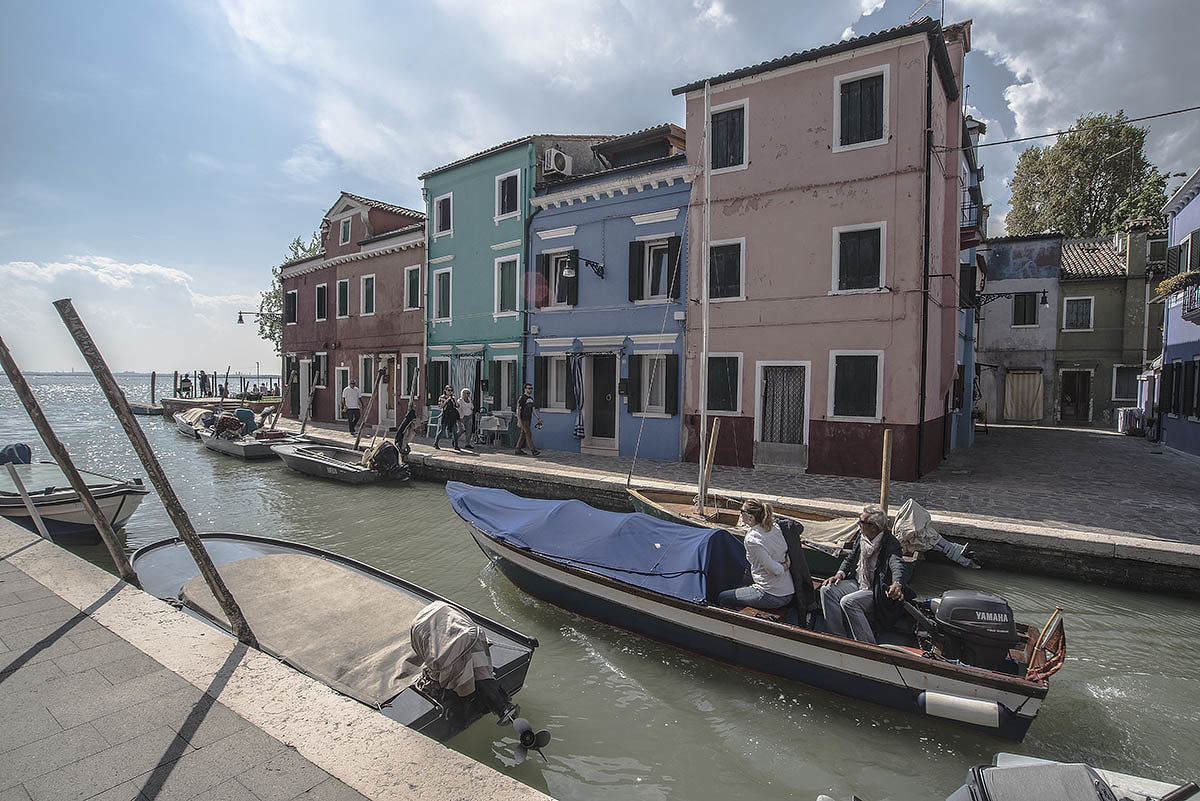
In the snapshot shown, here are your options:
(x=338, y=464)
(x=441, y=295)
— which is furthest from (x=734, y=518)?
(x=441, y=295)

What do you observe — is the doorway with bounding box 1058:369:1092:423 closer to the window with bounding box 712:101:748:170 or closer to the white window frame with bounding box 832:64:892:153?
the white window frame with bounding box 832:64:892:153

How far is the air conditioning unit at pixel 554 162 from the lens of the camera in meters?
17.9

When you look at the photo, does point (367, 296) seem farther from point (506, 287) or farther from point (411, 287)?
point (506, 287)

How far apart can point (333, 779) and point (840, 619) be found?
14.5 ft

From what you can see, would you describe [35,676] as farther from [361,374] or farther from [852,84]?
[361,374]

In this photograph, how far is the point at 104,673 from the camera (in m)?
3.62

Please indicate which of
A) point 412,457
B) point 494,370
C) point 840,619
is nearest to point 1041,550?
point 840,619

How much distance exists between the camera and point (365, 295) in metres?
24.5

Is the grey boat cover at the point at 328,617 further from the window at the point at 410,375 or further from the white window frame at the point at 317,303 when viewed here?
the white window frame at the point at 317,303

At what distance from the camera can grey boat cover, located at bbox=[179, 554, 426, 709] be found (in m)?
4.28

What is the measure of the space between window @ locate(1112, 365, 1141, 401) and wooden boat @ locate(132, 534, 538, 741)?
30.7m

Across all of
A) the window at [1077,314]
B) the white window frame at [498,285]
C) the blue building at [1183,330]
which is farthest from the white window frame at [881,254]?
the window at [1077,314]

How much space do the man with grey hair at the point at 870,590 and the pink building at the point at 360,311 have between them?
17.7 m

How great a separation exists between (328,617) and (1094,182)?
41.0 meters
